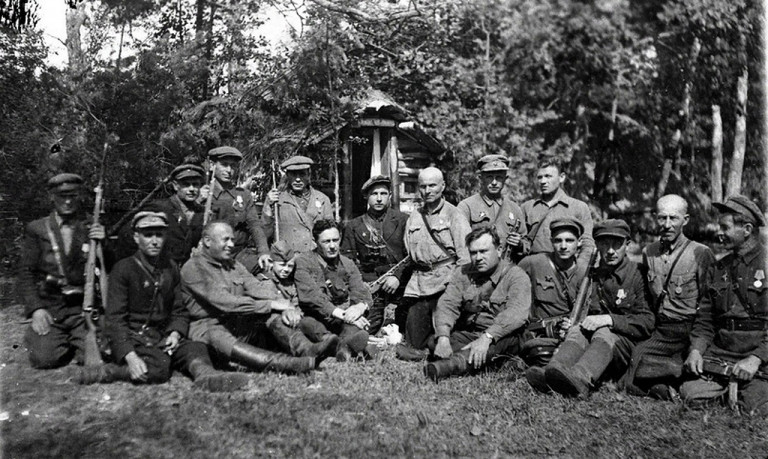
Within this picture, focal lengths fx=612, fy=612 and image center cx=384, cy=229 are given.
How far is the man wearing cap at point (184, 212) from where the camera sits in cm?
648

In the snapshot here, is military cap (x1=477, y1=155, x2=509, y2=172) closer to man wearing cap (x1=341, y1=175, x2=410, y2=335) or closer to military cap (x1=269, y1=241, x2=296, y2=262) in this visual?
man wearing cap (x1=341, y1=175, x2=410, y2=335)

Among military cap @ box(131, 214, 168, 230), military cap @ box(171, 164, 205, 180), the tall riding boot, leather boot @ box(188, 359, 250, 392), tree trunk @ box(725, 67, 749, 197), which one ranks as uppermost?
tree trunk @ box(725, 67, 749, 197)

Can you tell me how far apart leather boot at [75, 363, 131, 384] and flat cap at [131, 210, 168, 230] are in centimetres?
122

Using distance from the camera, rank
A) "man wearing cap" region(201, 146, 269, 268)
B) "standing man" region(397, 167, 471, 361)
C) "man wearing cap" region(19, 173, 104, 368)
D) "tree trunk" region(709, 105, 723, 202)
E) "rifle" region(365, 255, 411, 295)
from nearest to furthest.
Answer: "man wearing cap" region(19, 173, 104, 368) → "standing man" region(397, 167, 471, 361) → "man wearing cap" region(201, 146, 269, 268) → "rifle" region(365, 255, 411, 295) → "tree trunk" region(709, 105, 723, 202)

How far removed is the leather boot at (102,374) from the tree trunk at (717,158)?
43.6ft

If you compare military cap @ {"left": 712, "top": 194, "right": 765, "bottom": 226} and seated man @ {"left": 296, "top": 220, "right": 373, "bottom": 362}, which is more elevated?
military cap @ {"left": 712, "top": 194, "right": 765, "bottom": 226}

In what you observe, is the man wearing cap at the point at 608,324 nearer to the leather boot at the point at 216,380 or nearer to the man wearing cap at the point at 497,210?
the man wearing cap at the point at 497,210

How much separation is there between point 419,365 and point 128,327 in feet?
8.98

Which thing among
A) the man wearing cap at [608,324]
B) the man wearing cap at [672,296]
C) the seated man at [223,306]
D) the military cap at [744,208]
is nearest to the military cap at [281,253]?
the seated man at [223,306]

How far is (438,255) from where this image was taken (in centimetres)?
677

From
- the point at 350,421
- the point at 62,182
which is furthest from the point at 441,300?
the point at 62,182

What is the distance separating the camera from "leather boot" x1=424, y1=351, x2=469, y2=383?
5.46m

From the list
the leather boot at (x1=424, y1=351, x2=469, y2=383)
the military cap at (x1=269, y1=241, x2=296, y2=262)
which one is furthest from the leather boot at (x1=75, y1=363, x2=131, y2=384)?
the leather boot at (x1=424, y1=351, x2=469, y2=383)

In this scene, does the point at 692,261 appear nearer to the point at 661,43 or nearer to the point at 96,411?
the point at 96,411
